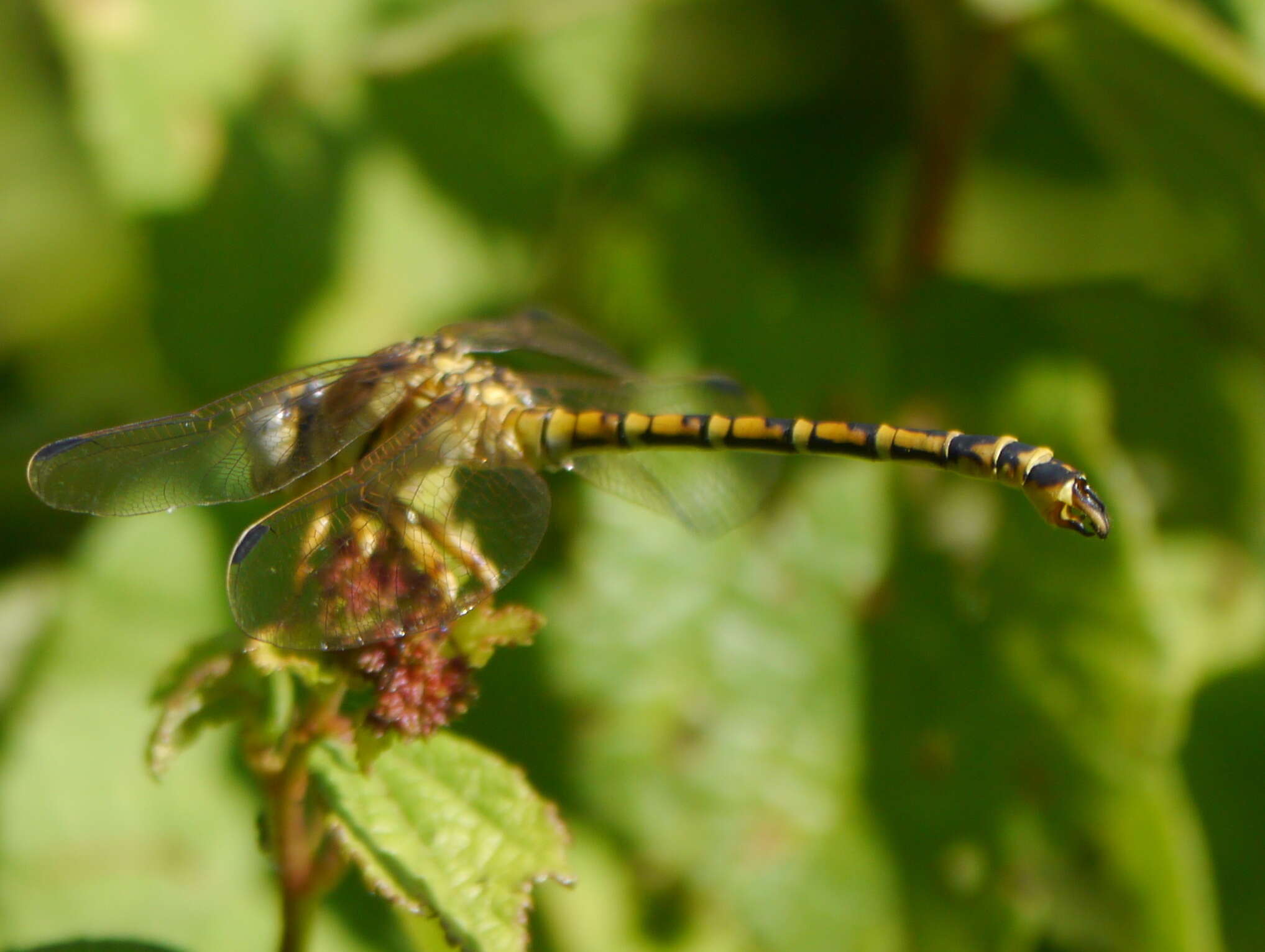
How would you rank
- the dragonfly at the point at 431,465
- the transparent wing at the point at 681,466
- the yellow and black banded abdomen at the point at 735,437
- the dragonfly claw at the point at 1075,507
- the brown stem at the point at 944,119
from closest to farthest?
the dragonfly at the point at 431,465 → the dragonfly claw at the point at 1075,507 → the yellow and black banded abdomen at the point at 735,437 → the transparent wing at the point at 681,466 → the brown stem at the point at 944,119

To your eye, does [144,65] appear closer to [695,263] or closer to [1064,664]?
[695,263]

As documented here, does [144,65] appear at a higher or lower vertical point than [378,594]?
higher

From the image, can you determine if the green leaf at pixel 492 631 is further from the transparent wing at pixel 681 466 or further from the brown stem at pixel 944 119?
the brown stem at pixel 944 119

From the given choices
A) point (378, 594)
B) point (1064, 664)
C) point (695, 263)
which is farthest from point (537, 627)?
point (695, 263)

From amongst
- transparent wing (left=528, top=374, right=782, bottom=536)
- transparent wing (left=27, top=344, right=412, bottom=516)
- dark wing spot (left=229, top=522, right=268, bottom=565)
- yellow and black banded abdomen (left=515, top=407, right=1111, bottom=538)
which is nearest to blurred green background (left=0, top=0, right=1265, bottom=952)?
transparent wing (left=528, top=374, right=782, bottom=536)

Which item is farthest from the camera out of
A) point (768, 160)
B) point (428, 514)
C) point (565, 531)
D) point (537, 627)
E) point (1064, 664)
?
point (768, 160)

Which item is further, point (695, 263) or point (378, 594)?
point (695, 263)

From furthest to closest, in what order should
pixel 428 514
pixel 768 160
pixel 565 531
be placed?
pixel 768 160, pixel 565 531, pixel 428 514

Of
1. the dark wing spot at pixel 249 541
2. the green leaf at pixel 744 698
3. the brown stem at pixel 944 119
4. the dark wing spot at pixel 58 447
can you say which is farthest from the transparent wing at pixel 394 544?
the brown stem at pixel 944 119
